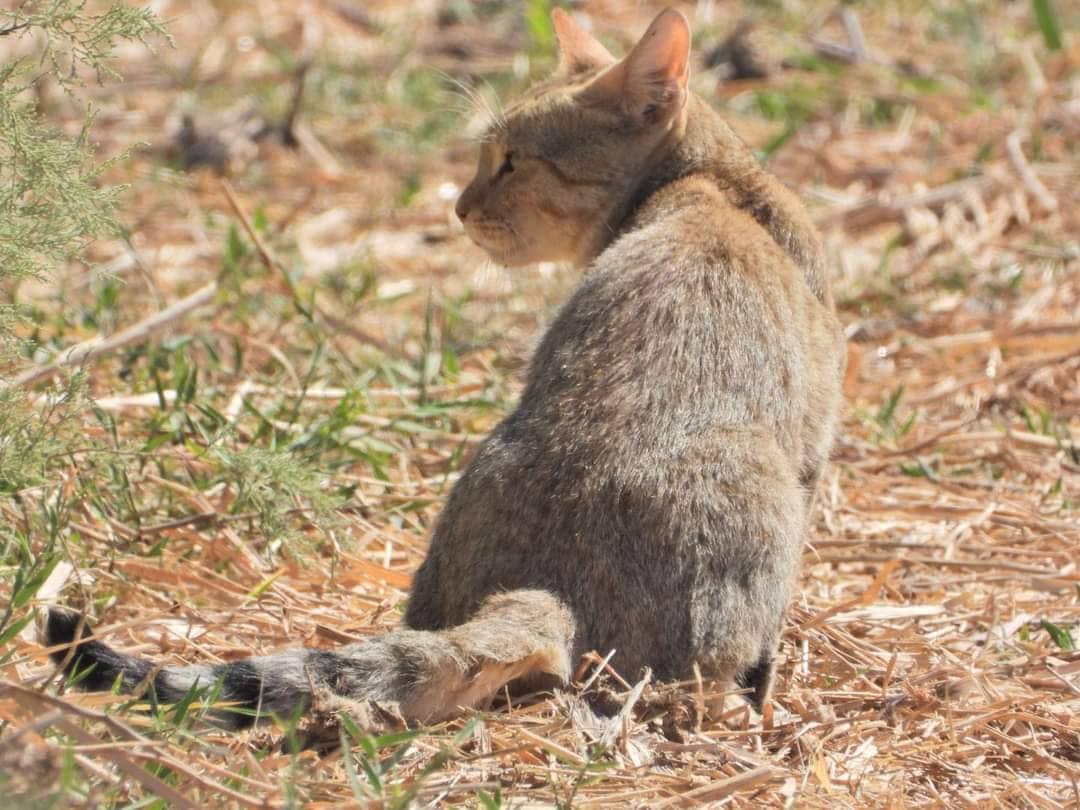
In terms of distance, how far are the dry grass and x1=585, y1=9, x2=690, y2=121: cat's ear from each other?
1205mm

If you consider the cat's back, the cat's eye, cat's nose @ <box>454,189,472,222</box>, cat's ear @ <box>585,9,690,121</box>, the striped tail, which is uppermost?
cat's ear @ <box>585,9,690,121</box>

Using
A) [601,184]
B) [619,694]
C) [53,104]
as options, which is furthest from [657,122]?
[53,104]

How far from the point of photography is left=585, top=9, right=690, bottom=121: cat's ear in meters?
3.91

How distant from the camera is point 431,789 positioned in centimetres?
272

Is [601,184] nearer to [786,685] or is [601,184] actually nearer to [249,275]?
[786,685]

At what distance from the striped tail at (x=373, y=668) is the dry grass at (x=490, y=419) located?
7cm

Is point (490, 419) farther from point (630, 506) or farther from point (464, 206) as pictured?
point (630, 506)

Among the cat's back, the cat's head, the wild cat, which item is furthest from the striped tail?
the cat's head

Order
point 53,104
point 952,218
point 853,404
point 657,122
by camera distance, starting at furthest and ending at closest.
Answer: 1. point 53,104
2. point 952,218
3. point 853,404
4. point 657,122

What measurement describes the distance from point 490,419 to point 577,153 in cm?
136

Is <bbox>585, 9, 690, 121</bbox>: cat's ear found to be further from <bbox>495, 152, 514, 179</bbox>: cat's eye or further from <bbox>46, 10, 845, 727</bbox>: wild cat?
<bbox>46, 10, 845, 727</bbox>: wild cat

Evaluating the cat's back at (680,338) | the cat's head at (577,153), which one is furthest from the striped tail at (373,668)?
the cat's head at (577,153)

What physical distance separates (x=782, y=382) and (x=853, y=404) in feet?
7.25

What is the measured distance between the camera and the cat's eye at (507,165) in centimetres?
418
